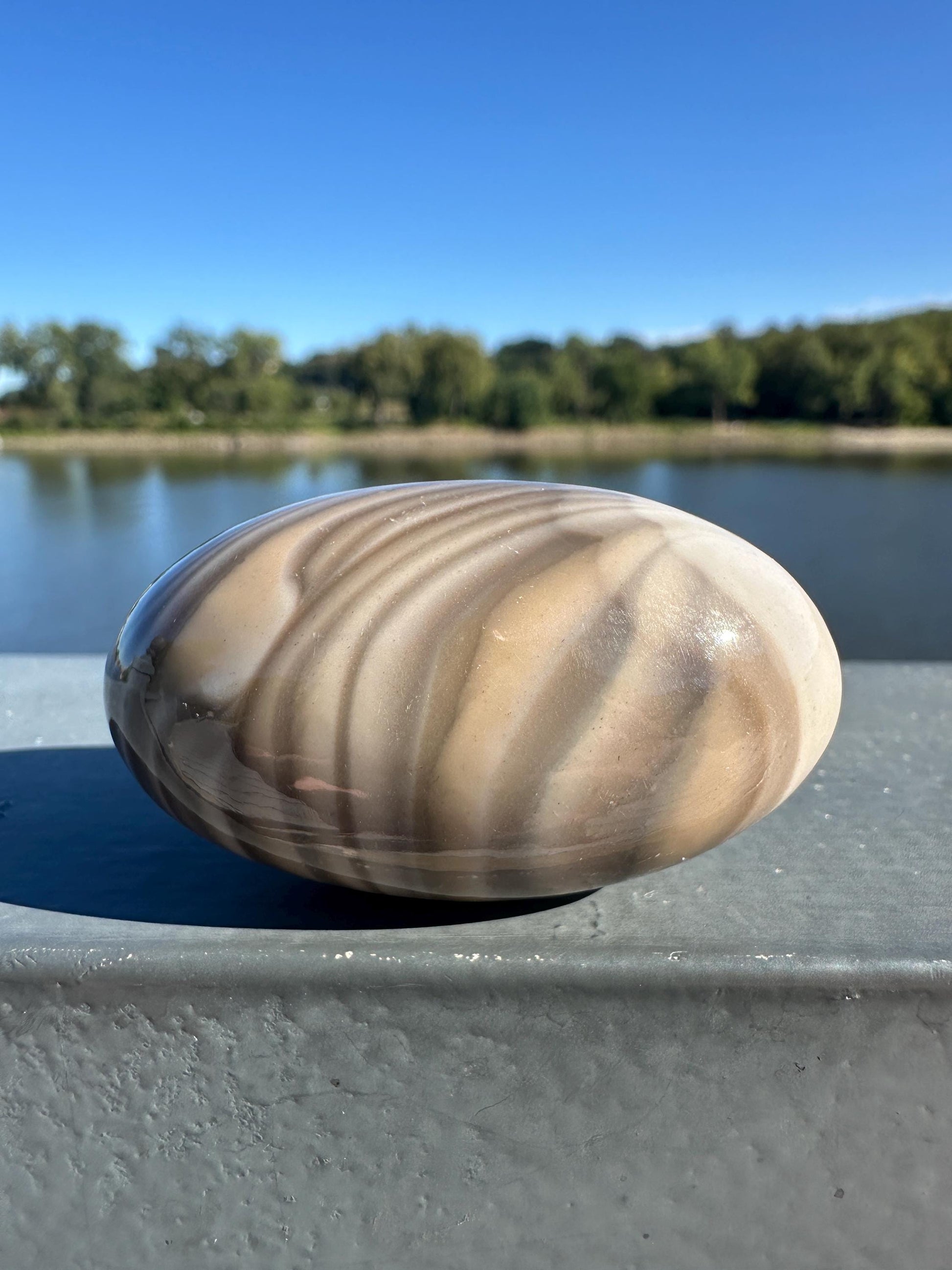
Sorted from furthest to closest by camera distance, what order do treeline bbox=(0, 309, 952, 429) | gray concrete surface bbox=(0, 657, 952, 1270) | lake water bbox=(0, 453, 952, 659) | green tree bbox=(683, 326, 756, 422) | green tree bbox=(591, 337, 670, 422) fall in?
green tree bbox=(591, 337, 670, 422) < green tree bbox=(683, 326, 756, 422) < treeline bbox=(0, 309, 952, 429) < lake water bbox=(0, 453, 952, 659) < gray concrete surface bbox=(0, 657, 952, 1270)

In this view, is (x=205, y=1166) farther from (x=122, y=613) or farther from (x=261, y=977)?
(x=122, y=613)

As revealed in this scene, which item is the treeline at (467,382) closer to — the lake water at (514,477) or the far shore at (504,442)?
the far shore at (504,442)

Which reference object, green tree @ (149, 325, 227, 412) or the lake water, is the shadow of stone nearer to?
the lake water

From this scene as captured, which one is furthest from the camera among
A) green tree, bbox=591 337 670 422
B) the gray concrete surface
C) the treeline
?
green tree, bbox=591 337 670 422

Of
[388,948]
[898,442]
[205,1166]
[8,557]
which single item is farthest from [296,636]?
[898,442]

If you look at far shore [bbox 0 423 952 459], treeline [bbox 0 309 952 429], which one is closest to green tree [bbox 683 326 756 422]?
treeline [bbox 0 309 952 429]

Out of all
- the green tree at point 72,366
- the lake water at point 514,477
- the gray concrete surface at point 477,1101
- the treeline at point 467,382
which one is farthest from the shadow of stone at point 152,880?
the green tree at point 72,366

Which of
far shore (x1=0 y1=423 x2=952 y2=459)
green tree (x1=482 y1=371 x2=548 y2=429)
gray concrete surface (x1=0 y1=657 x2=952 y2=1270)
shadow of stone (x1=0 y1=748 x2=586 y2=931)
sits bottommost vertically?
gray concrete surface (x1=0 y1=657 x2=952 y2=1270)
